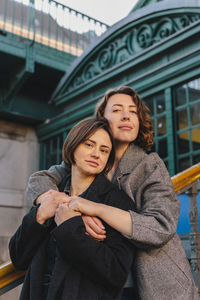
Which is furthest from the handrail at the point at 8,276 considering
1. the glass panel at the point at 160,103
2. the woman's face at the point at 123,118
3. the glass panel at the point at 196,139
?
the glass panel at the point at 160,103

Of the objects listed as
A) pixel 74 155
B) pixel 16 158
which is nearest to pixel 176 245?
pixel 74 155

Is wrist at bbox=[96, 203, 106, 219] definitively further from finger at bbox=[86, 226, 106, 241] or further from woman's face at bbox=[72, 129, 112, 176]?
woman's face at bbox=[72, 129, 112, 176]

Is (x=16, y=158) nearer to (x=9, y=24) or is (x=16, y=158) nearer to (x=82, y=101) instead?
(x=82, y=101)

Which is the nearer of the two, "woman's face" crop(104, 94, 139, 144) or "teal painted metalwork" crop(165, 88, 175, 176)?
"woman's face" crop(104, 94, 139, 144)

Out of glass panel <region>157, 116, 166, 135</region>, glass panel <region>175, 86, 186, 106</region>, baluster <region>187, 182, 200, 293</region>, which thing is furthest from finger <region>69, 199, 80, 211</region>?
glass panel <region>157, 116, 166, 135</region>

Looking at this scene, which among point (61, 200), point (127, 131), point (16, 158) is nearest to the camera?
point (61, 200)

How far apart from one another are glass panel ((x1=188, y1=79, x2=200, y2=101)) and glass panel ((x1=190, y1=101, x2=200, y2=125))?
0.09 meters

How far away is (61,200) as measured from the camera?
1591 millimetres

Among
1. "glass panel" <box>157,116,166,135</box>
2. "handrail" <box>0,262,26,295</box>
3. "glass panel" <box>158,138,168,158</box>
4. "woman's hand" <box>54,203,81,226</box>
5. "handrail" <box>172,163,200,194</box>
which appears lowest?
"handrail" <box>0,262,26,295</box>

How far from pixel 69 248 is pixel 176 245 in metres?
0.48

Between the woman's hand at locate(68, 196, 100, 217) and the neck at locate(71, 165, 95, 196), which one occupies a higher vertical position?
the neck at locate(71, 165, 95, 196)

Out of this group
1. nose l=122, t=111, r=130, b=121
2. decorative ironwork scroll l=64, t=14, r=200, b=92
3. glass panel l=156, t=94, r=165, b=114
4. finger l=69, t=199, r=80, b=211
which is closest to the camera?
finger l=69, t=199, r=80, b=211

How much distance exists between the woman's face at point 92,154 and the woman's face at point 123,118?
189mm

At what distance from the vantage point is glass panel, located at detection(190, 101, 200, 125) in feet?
15.1
